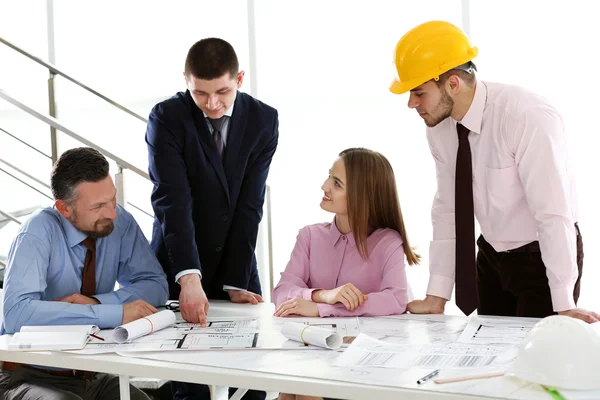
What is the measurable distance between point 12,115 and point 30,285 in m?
4.24

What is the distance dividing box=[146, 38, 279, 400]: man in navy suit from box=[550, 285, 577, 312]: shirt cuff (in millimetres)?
937

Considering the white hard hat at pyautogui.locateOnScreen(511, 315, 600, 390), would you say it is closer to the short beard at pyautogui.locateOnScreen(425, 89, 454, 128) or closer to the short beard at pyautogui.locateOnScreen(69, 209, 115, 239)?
the short beard at pyautogui.locateOnScreen(425, 89, 454, 128)

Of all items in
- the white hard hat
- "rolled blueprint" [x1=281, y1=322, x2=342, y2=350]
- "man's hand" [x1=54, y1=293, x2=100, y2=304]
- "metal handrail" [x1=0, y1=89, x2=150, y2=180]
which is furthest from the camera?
"metal handrail" [x1=0, y1=89, x2=150, y2=180]

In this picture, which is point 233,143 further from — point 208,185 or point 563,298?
point 563,298

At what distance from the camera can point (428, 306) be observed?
87.5 inches

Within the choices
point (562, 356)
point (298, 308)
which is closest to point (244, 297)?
point (298, 308)

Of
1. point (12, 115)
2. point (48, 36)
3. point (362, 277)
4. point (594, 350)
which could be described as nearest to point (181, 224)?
point (362, 277)

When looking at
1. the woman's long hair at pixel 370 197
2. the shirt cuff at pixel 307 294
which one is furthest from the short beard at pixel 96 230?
the woman's long hair at pixel 370 197

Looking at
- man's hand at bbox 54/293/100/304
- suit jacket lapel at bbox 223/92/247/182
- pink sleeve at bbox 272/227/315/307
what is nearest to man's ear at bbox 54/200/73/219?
man's hand at bbox 54/293/100/304

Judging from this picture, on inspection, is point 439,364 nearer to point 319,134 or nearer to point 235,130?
point 235,130

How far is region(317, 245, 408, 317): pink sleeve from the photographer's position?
219 centimetres

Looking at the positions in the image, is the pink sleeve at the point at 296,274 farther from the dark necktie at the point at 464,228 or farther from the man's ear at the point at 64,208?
the man's ear at the point at 64,208

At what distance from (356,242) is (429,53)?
0.60 m

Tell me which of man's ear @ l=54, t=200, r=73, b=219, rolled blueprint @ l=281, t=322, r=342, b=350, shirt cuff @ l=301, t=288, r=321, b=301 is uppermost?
man's ear @ l=54, t=200, r=73, b=219
